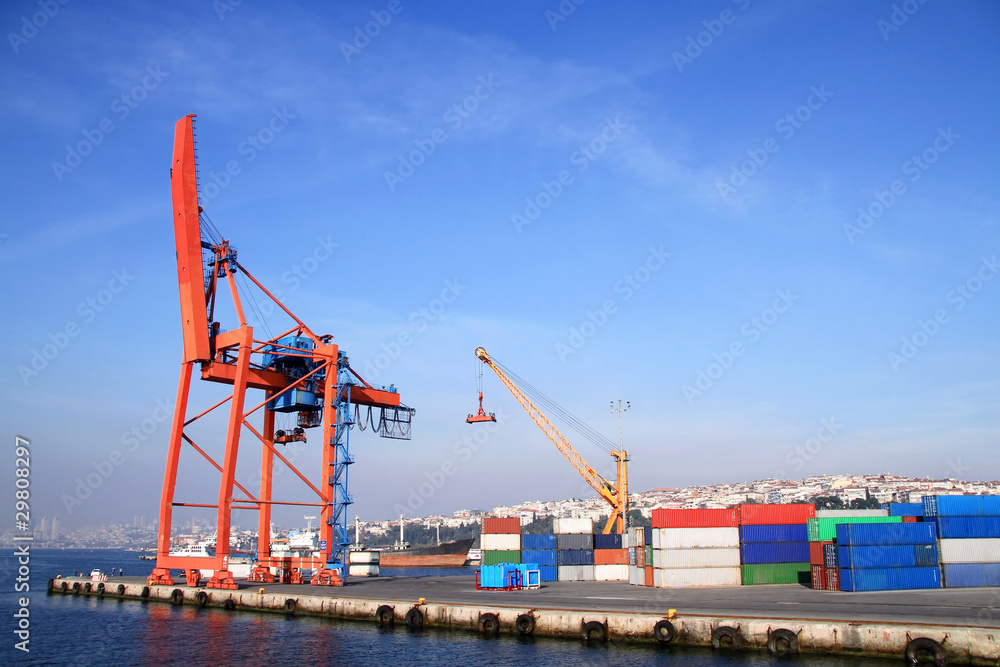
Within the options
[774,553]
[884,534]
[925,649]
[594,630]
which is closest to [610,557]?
[774,553]

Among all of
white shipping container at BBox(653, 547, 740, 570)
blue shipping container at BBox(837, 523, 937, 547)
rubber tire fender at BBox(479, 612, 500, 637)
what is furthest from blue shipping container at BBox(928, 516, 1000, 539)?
rubber tire fender at BBox(479, 612, 500, 637)

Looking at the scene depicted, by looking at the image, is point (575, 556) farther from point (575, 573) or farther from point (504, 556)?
point (504, 556)

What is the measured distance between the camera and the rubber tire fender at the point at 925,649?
1995 cm

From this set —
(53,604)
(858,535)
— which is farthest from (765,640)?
(53,604)

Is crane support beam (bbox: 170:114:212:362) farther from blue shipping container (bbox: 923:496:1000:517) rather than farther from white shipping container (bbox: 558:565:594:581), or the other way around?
blue shipping container (bbox: 923:496:1000:517)

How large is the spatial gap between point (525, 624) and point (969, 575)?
2572 centimetres

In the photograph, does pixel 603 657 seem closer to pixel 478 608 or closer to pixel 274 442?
pixel 478 608

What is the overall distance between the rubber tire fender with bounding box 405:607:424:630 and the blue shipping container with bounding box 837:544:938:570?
830 inches

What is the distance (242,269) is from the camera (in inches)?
1790

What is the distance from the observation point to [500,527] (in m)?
55.1

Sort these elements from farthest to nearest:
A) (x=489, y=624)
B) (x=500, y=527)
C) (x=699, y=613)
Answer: (x=500, y=527) → (x=489, y=624) → (x=699, y=613)

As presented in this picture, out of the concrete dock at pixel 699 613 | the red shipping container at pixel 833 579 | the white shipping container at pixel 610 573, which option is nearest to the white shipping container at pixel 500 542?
the white shipping container at pixel 610 573

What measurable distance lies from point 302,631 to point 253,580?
19867 millimetres

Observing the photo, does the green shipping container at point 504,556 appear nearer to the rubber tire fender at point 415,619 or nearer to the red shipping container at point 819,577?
the red shipping container at point 819,577
